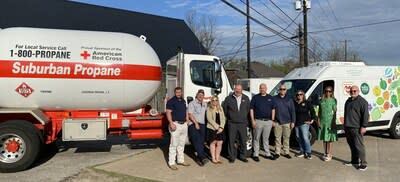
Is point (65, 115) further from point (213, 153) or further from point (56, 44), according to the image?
point (213, 153)

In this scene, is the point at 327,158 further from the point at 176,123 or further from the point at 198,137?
the point at 176,123

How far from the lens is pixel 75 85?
9969mm

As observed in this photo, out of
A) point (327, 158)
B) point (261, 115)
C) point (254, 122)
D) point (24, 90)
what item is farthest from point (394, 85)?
point (24, 90)

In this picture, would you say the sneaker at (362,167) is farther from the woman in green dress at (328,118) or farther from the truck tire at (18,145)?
the truck tire at (18,145)

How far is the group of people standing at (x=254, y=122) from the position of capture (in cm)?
966

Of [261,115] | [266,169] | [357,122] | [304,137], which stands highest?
[261,115]

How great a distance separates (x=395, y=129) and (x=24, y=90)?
1123 cm

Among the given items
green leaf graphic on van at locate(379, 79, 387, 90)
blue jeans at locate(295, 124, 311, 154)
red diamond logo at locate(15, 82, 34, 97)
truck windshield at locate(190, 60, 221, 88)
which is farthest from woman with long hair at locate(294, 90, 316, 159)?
red diamond logo at locate(15, 82, 34, 97)

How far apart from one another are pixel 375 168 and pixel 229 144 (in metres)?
3.22

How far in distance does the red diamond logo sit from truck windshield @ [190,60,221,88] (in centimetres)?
372

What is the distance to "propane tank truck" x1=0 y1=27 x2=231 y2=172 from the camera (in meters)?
9.55

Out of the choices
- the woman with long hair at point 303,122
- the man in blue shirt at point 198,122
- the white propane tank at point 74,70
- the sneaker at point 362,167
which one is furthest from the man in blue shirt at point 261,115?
the white propane tank at point 74,70

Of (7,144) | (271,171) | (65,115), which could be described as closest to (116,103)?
(65,115)

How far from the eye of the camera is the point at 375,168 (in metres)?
9.74
